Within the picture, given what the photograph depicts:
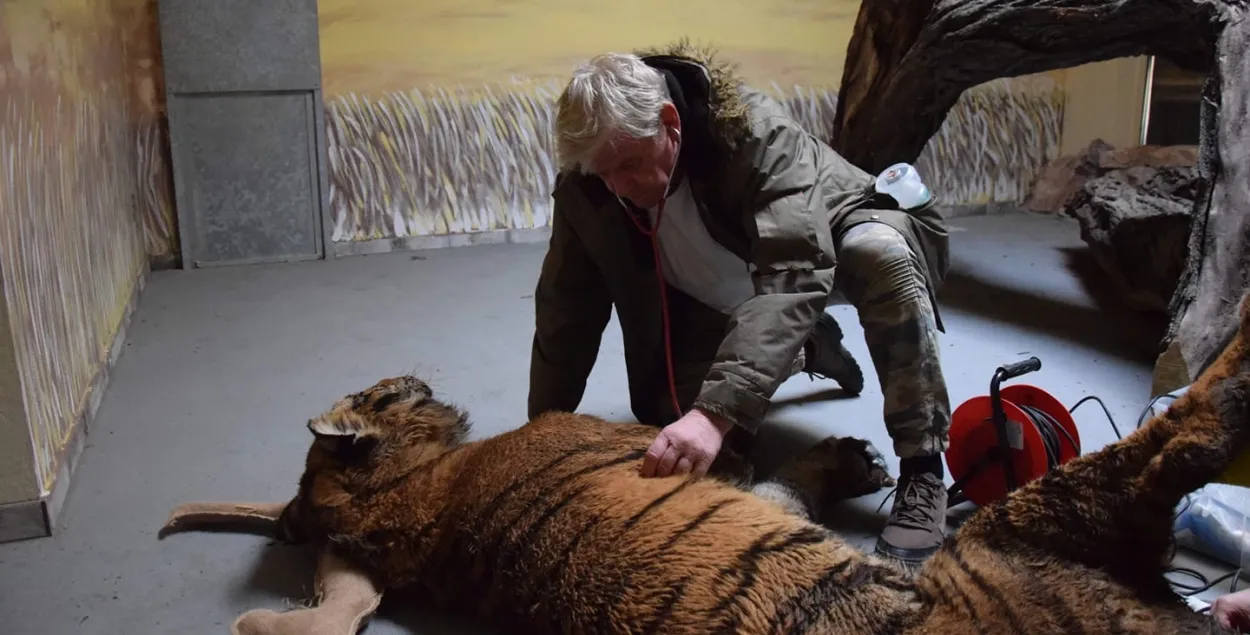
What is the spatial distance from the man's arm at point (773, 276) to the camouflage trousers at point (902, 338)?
0.73 feet

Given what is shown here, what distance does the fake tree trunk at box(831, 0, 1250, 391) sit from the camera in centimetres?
314

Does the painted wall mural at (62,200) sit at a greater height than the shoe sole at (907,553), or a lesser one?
greater

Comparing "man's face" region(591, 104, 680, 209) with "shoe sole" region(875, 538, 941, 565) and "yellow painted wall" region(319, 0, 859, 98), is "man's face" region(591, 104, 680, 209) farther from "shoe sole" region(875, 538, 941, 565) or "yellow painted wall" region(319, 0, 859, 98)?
"yellow painted wall" region(319, 0, 859, 98)

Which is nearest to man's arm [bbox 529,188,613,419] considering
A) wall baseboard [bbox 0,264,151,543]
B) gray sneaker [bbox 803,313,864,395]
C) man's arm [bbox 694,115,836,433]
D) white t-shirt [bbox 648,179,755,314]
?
white t-shirt [bbox 648,179,755,314]

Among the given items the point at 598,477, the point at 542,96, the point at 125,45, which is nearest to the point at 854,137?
the point at 542,96

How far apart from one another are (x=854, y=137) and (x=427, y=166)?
252 cm

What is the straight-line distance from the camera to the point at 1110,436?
313 centimetres

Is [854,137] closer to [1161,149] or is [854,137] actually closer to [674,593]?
[1161,149]

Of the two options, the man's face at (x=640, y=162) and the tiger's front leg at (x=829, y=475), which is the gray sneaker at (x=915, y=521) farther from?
the man's face at (x=640, y=162)

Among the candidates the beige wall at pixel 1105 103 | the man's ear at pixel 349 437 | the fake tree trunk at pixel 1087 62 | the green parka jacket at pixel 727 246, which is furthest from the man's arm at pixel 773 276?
the beige wall at pixel 1105 103

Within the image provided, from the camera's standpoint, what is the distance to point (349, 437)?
7.49 ft

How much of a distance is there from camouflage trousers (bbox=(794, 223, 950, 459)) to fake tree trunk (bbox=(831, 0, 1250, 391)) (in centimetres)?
104

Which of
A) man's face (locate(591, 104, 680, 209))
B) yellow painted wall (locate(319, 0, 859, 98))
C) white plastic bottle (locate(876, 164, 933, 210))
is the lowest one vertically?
white plastic bottle (locate(876, 164, 933, 210))

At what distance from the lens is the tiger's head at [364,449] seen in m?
2.27
